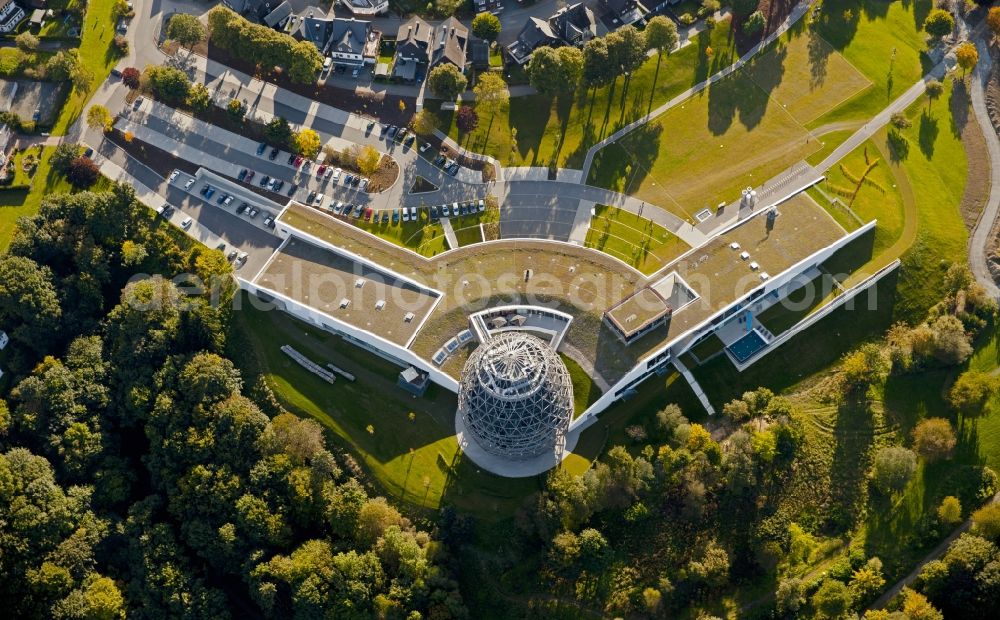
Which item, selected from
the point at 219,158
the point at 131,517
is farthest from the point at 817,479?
the point at 219,158

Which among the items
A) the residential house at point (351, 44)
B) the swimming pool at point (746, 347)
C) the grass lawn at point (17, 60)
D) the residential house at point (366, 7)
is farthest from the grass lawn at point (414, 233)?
the grass lawn at point (17, 60)

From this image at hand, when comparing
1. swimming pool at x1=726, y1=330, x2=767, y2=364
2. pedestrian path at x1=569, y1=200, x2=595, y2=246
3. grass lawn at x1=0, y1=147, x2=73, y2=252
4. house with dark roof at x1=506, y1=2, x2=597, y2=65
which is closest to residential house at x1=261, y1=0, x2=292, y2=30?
house with dark roof at x1=506, y1=2, x2=597, y2=65

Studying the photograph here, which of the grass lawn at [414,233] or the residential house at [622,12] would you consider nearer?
the grass lawn at [414,233]

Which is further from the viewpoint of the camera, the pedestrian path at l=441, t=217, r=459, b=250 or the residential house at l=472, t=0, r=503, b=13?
the residential house at l=472, t=0, r=503, b=13

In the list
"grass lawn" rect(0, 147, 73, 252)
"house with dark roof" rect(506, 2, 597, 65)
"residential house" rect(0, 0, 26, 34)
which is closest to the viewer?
"grass lawn" rect(0, 147, 73, 252)

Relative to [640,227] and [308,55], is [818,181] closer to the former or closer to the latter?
[640,227]

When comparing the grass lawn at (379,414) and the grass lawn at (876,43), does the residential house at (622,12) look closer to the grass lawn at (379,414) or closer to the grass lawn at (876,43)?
Result: the grass lawn at (876,43)

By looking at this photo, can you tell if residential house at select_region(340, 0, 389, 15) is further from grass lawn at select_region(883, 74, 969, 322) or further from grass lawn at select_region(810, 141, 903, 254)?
grass lawn at select_region(883, 74, 969, 322)
